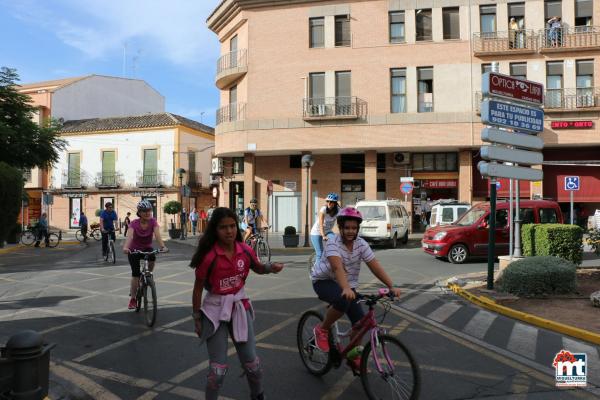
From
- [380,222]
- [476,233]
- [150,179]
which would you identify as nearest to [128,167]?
[150,179]

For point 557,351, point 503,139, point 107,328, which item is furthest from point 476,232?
point 107,328

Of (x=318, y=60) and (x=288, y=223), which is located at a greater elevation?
(x=318, y=60)

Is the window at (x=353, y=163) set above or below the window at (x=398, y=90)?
below

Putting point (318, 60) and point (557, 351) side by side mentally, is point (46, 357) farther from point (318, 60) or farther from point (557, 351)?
point (318, 60)

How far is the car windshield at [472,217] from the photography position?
14.1 meters

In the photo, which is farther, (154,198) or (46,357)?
(154,198)

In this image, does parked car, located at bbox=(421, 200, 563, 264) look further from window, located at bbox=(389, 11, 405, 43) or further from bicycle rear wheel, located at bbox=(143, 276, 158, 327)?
window, located at bbox=(389, 11, 405, 43)

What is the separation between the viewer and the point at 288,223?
29531 mm

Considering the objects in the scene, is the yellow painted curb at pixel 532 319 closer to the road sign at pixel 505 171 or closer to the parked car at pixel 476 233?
the road sign at pixel 505 171

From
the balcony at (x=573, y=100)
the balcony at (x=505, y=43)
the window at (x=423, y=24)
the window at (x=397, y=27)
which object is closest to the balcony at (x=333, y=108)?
Answer: the window at (x=397, y=27)

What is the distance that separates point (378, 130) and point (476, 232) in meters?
12.9

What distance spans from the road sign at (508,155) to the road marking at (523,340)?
11.9ft

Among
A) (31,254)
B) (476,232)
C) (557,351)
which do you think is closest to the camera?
(557,351)

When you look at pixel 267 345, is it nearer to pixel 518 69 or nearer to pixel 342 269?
pixel 342 269
